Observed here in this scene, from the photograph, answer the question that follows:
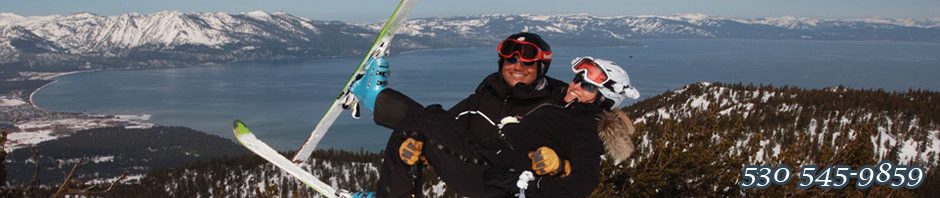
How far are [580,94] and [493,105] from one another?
2.01 ft

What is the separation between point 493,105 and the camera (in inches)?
154

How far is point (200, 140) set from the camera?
358ft

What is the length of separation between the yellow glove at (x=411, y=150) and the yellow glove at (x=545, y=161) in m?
0.73

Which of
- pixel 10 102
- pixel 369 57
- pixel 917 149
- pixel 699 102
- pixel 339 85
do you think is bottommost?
pixel 10 102

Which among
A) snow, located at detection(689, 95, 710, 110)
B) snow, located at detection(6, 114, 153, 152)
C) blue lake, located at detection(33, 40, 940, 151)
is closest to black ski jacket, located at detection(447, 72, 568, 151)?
snow, located at detection(689, 95, 710, 110)

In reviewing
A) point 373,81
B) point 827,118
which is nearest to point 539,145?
point 373,81

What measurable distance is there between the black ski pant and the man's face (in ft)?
1.67

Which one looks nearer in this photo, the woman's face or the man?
the woman's face

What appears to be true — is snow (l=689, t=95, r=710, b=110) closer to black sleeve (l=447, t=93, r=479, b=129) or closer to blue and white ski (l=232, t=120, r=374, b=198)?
blue and white ski (l=232, t=120, r=374, b=198)

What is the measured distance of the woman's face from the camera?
3.56 meters

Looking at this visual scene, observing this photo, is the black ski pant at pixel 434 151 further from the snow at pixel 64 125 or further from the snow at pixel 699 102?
the snow at pixel 64 125

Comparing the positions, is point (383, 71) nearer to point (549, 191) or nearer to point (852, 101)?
point (549, 191)

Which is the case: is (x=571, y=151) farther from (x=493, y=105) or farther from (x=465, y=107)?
(x=465, y=107)

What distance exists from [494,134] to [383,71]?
3.41ft
